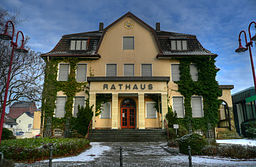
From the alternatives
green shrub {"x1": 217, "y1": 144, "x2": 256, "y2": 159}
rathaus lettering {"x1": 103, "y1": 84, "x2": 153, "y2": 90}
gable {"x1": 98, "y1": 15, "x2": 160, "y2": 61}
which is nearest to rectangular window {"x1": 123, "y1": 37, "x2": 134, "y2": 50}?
gable {"x1": 98, "y1": 15, "x2": 160, "y2": 61}

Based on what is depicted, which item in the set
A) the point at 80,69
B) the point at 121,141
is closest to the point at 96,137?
the point at 121,141

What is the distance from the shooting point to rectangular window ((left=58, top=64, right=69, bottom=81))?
2225 cm

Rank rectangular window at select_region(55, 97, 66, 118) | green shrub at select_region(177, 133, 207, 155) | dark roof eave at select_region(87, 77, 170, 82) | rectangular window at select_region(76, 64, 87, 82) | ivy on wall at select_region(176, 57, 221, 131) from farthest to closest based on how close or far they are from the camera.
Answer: rectangular window at select_region(76, 64, 87, 82) < rectangular window at select_region(55, 97, 66, 118) < ivy on wall at select_region(176, 57, 221, 131) < dark roof eave at select_region(87, 77, 170, 82) < green shrub at select_region(177, 133, 207, 155)

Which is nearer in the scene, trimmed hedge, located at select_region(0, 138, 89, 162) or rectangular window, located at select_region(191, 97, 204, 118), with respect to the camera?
trimmed hedge, located at select_region(0, 138, 89, 162)

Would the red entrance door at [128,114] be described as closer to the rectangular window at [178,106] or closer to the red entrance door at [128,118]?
the red entrance door at [128,118]

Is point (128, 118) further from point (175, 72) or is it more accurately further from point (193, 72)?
point (193, 72)

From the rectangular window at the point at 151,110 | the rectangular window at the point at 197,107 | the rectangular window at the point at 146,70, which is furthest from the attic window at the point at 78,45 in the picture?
the rectangular window at the point at 197,107

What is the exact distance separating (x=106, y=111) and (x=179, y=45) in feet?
36.4

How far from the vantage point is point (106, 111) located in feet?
70.5

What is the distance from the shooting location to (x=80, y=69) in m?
Answer: 22.5

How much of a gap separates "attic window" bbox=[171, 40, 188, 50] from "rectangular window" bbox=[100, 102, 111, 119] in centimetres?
977

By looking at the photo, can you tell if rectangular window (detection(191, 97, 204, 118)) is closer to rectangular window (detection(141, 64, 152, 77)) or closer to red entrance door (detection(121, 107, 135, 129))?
rectangular window (detection(141, 64, 152, 77))

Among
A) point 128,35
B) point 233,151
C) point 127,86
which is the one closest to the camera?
point 233,151

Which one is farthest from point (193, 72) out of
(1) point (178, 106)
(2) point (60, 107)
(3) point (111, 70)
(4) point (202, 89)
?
(2) point (60, 107)
